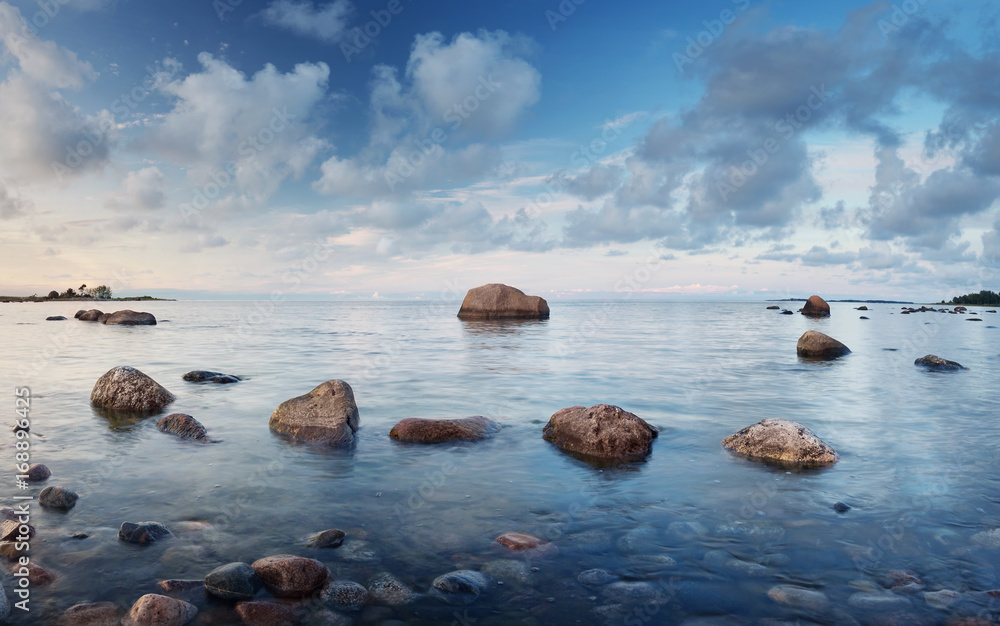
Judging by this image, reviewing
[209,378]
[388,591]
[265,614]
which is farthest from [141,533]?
[209,378]

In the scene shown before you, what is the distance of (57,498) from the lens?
6.18 m

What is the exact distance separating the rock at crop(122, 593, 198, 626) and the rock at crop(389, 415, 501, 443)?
5331 millimetres

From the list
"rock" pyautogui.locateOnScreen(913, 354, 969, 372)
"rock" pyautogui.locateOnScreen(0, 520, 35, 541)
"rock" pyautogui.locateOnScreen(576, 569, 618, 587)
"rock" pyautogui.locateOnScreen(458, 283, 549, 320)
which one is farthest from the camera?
"rock" pyautogui.locateOnScreen(458, 283, 549, 320)

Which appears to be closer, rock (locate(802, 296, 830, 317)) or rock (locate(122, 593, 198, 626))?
rock (locate(122, 593, 198, 626))

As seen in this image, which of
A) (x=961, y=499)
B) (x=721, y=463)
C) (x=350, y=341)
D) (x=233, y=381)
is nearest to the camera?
(x=961, y=499)

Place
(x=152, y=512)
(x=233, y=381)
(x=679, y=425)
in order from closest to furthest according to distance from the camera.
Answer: (x=152, y=512)
(x=679, y=425)
(x=233, y=381)

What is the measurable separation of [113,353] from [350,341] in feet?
36.1

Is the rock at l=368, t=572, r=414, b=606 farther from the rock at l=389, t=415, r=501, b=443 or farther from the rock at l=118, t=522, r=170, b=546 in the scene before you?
the rock at l=389, t=415, r=501, b=443

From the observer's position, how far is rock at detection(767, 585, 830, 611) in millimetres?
4316

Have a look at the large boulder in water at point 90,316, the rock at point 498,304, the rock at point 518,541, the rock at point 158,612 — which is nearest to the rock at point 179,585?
the rock at point 158,612

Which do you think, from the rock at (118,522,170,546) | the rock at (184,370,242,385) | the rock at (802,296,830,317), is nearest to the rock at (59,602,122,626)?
the rock at (118,522,170,546)

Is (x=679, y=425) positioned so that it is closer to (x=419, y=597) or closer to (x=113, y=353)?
(x=419, y=597)

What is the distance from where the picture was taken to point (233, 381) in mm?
15344

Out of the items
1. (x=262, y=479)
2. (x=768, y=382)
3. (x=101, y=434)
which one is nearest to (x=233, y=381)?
(x=101, y=434)
